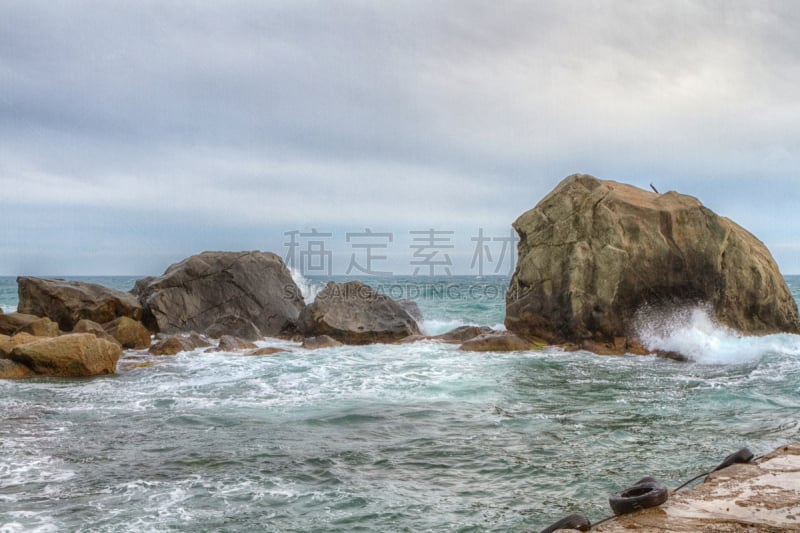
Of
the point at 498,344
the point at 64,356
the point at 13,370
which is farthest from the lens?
the point at 498,344

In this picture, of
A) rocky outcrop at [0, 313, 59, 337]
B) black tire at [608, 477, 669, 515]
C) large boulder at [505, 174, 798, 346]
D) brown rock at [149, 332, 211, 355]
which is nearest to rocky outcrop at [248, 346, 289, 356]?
brown rock at [149, 332, 211, 355]

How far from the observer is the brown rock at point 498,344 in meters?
20.0

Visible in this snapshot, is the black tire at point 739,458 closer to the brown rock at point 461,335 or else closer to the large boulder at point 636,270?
the large boulder at point 636,270

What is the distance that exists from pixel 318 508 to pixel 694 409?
293 inches

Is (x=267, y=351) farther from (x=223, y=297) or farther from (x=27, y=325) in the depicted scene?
(x=27, y=325)

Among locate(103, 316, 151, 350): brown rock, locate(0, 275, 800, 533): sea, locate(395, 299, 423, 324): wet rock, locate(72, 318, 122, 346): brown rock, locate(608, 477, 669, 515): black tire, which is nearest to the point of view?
locate(608, 477, 669, 515): black tire

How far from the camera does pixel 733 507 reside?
5.74 meters

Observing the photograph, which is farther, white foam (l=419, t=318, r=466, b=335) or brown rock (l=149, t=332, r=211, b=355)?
white foam (l=419, t=318, r=466, b=335)

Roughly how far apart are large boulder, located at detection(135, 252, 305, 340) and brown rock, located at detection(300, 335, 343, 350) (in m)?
2.30

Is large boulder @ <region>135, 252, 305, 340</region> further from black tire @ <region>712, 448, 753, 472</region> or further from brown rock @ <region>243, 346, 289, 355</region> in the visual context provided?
black tire @ <region>712, 448, 753, 472</region>

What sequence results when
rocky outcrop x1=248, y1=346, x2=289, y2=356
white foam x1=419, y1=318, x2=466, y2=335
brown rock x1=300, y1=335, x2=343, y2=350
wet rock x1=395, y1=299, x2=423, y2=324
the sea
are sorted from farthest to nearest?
wet rock x1=395, y1=299, x2=423, y2=324
white foam x1=419, y1=318, x2=466, y2=335
brown rock x1=300, y1=335, x2=343, y2=350
rocky outcrop x1=248, y1=346, x2=289, y2=356
the sea

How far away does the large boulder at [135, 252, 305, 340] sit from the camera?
23.0m

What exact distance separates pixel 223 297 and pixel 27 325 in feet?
21.5

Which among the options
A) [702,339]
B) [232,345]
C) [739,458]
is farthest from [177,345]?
[739,458]
